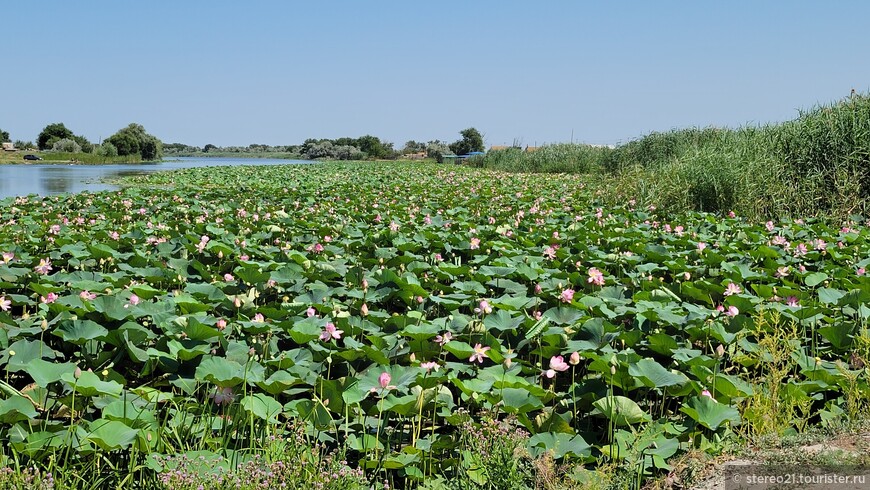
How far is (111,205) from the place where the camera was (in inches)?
338

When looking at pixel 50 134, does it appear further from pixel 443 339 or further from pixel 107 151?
pixel 443 339

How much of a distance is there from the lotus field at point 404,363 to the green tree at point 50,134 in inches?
3453

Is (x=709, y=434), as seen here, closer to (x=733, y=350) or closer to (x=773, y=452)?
(x=773, y=452)

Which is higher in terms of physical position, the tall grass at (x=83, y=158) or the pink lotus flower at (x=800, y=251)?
the tall grass at (x=83, y=158)

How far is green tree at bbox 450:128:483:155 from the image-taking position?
62.6m

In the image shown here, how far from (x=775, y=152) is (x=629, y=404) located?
7824 mm

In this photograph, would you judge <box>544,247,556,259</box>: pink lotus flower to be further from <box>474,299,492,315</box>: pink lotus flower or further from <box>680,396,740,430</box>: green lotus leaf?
<box>680,396,740,430</box>: green lotus leaf

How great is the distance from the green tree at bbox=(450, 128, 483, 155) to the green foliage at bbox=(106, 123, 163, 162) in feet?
97.9

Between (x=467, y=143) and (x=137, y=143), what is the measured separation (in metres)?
31.7

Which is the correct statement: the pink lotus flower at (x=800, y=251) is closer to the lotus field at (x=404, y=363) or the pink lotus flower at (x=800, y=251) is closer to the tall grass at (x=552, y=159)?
the lotus field at (x=404, y=363)

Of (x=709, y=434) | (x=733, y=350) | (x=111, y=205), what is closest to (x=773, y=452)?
(x=709, y=434)

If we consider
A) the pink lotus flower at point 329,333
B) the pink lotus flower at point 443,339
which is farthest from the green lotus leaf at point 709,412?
the pink lotus flower at point 329,333

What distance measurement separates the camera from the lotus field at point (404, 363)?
2.01 metres

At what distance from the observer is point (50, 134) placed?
80.8 m
